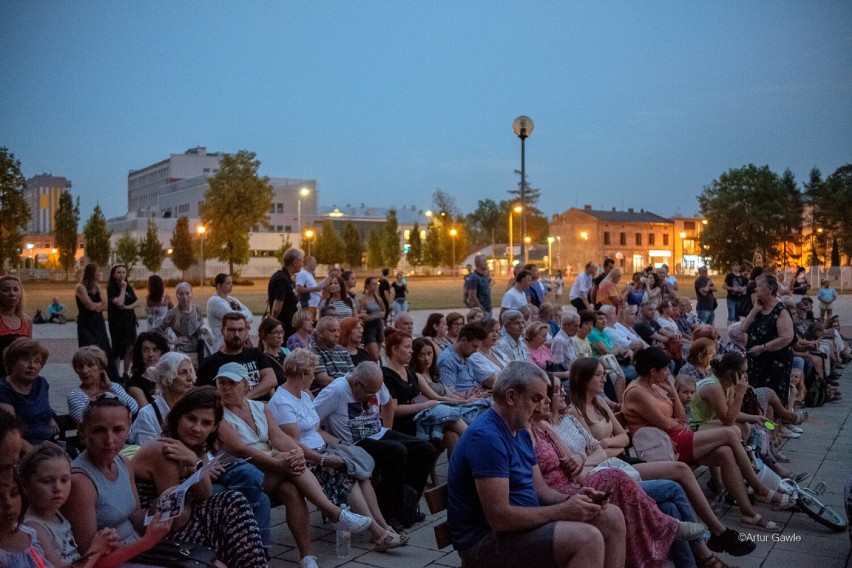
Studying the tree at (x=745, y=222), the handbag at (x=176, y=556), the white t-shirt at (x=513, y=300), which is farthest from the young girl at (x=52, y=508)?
the tree at (x=745, y=222)

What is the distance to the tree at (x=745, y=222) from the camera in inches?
2778

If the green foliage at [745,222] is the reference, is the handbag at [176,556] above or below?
below

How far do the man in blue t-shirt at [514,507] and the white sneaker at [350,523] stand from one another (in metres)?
1.37

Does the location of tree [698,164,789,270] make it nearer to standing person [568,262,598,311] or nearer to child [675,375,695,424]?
standing person [568,262,598,311]

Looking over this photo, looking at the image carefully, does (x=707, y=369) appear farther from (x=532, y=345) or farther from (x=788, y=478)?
(x=532, y=345)

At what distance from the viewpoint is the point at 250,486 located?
448 centimetres

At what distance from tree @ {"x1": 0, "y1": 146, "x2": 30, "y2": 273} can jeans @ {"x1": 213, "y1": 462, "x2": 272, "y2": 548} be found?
163 feet

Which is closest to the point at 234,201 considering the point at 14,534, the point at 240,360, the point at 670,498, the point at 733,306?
the point at 733,306

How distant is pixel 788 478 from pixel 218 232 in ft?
169

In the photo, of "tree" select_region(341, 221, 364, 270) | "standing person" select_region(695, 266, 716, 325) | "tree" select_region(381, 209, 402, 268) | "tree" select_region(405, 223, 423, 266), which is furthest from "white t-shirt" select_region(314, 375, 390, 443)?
"tree" select_region(405, 223, 423, 266)

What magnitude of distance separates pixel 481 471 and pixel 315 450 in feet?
7.16

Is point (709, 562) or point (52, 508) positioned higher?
point (52, 508)

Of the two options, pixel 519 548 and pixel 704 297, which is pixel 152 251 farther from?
pixel 519 548

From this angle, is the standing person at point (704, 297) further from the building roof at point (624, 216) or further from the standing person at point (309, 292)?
the building roof at point (624, 216)
